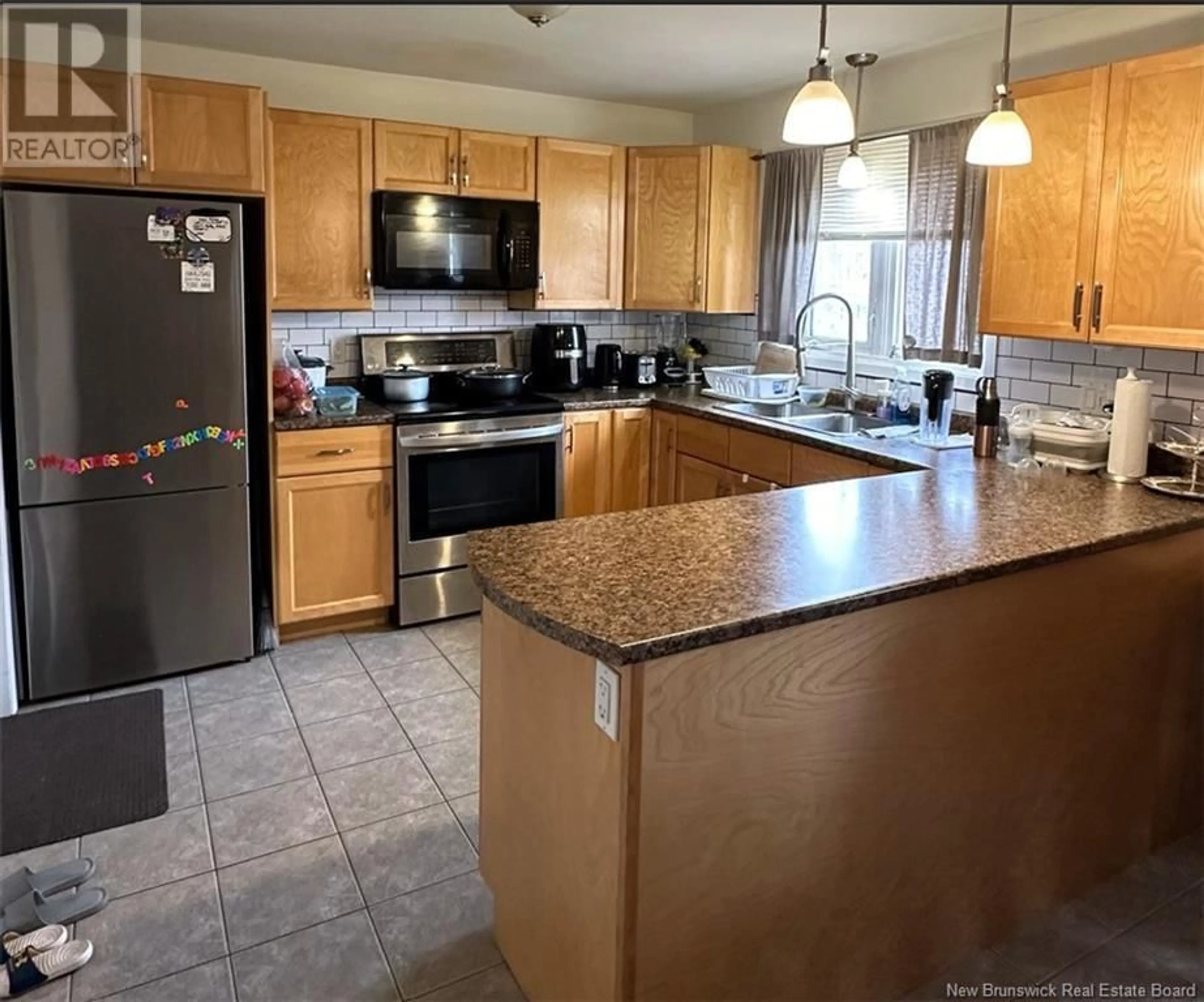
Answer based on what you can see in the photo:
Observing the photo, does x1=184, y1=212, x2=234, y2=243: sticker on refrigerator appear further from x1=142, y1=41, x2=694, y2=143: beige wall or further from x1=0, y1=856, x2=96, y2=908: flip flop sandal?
x1=0, y1=856, x2=96, y2=908: flip flop sandal

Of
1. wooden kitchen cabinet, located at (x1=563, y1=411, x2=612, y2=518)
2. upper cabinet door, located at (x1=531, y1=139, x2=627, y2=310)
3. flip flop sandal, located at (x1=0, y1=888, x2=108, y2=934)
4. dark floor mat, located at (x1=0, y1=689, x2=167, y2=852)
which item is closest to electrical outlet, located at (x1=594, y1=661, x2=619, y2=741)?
flip flop sandal, located at (x1=0, y1=888, x2=108, y2=934)

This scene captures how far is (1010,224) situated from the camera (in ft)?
9.30

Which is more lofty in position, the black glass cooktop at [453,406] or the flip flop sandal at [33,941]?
the black glass cooktop at [453,406]

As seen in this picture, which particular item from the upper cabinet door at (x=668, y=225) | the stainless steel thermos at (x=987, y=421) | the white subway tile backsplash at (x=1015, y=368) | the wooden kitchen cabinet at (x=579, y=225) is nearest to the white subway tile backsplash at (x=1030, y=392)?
the white subway tile backsplash at (x=1015, y=368)

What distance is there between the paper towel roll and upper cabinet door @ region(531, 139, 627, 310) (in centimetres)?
243

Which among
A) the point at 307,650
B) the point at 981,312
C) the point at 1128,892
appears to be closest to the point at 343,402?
the point at 307,650

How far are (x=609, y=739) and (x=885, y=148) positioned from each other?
3098 millimetres

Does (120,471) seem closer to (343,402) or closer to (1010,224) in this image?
(343,402)

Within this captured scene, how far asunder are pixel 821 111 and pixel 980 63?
1674 mm

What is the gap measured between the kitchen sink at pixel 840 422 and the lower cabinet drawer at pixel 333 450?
160 centimetres

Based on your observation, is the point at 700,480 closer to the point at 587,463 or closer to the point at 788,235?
the point at 587,463

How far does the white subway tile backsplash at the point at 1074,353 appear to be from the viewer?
9.94 ft

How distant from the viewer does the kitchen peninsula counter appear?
5.03 ft

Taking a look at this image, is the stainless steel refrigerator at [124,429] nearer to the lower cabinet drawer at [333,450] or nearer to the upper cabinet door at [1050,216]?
the lower cabinet drawer at [333,450]
